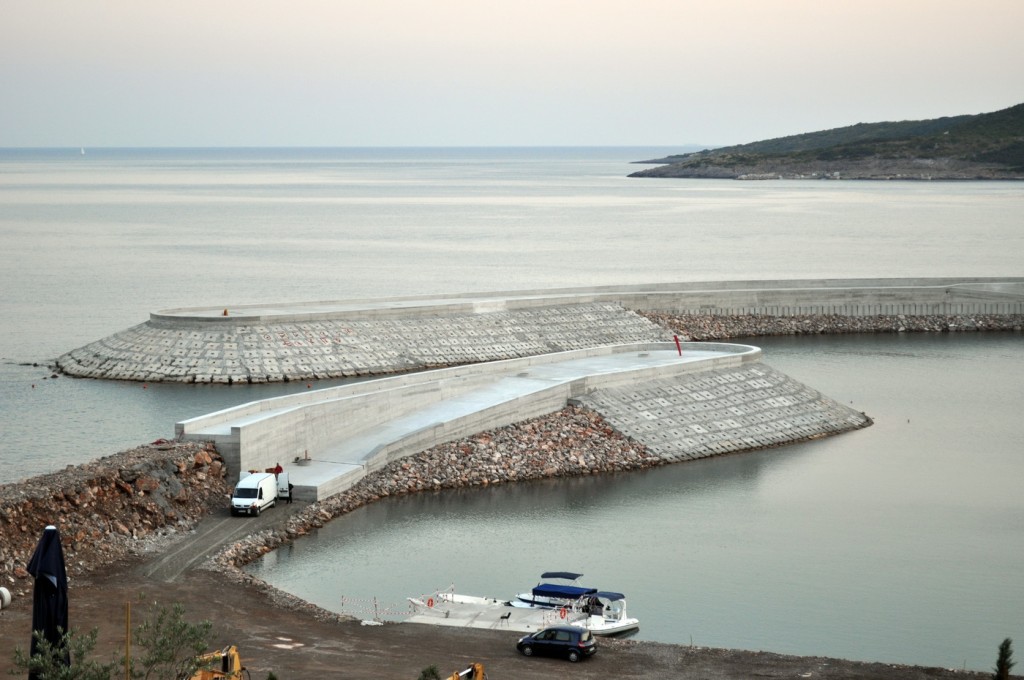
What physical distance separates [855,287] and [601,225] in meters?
73.7

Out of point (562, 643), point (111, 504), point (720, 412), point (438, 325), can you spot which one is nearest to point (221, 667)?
point (562, 643)

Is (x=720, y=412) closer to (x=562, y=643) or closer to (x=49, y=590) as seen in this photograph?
(x=562, y=643)

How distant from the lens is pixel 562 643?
22.4 meters

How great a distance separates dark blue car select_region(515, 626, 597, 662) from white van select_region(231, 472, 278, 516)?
9432 mm

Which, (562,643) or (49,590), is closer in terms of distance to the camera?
(49,590)

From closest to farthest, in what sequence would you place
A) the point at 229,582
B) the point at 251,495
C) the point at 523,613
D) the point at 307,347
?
the point at 523,613, the point at 229,582, the point at 251,495, the point at 307,347

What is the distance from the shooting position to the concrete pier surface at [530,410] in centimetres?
3353

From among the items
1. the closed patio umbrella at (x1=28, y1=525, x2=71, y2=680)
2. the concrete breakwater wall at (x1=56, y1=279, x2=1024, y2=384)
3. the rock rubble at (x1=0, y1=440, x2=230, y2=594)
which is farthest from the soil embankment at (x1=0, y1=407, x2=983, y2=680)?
the concrete breakwater wall at (x1=56, y1=279, x2=1024, y2=384)

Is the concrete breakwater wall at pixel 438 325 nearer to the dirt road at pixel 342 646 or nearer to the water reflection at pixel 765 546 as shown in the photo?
the water reflection at pixel 765 546

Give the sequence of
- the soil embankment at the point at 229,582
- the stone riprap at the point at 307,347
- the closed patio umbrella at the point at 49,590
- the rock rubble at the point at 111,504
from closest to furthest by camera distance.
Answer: the closed patio umbrella at the point at 49,590
the soil embankment at the point at 229,582
the rock rubble at the point at 111,504
the stone riprap at the point at 307,347

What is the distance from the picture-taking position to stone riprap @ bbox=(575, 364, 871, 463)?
40.4 m

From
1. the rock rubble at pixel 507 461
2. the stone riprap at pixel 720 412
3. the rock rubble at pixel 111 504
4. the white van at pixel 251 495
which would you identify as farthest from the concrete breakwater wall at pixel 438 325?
the white van at pixel 251 495

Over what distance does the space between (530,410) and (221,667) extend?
2030 cm

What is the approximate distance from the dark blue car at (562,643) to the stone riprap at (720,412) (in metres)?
17.0
